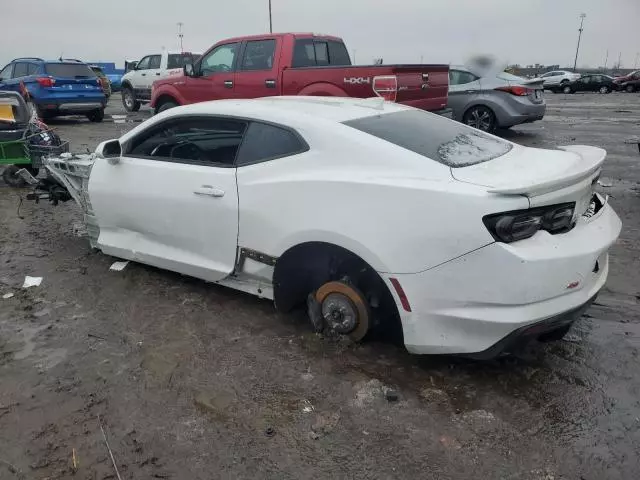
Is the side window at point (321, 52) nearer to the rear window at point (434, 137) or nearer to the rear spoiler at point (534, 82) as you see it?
the rear spoiler at point (534, 82)

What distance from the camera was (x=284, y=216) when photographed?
3.18 metres

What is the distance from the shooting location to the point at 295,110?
3.46 m

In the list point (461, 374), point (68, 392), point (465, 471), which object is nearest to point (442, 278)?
point (461, 374)

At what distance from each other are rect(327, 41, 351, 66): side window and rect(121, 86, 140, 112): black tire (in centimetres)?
1070

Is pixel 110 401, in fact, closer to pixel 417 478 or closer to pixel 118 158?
pixel 417 478

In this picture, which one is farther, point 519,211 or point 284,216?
point 284,216

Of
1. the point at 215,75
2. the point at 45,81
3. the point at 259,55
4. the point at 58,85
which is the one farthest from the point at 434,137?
the point at 58,85

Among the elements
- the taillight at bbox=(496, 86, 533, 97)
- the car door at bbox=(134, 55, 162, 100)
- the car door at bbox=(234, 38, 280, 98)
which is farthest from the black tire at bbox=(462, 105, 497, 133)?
the car door at bbox=(134, 55, 162, 100)

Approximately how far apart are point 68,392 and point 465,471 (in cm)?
213

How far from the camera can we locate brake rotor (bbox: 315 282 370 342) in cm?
312

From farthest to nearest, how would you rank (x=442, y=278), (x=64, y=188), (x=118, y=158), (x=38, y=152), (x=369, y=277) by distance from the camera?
(x=38, y=152), (x=64, y=188), (x=118, y=158), (x=369, y=277), (x=442, y=278)

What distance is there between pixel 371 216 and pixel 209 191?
4.19 ft

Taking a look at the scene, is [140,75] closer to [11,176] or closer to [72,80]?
[72,80]

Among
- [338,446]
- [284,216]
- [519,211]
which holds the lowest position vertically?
[338,446]
